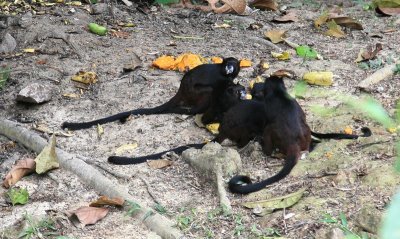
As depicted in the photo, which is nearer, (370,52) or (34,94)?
(34,94)

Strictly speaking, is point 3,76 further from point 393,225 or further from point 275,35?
point 393,225

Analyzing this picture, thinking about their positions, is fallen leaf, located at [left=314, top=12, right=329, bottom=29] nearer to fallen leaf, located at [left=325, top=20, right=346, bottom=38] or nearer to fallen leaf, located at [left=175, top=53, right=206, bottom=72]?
fallen leaf, located at [left=325, top=20, right=346, bottom=38]

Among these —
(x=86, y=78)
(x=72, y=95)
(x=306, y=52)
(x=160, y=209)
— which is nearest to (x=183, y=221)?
(x=160, y=209)

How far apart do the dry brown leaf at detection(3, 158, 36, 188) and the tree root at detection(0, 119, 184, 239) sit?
21 centimetres

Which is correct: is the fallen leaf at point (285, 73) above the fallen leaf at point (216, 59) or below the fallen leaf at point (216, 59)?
above

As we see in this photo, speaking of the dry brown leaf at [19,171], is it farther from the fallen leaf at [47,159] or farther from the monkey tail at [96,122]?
the monkey tail at [96,122]

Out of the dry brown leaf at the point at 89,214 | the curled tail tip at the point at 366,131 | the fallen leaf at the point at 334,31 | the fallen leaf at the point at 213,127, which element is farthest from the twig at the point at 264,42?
the dry brown leaf at the point at 89,214

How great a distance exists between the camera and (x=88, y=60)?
5863mm

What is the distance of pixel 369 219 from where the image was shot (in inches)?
115

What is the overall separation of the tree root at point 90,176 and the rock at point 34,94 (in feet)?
0.91

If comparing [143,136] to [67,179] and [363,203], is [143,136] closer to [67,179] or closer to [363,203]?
[67,179]

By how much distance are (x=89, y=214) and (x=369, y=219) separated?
1.53m

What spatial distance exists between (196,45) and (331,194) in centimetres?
322

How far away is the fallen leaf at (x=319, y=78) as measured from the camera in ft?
17.2
